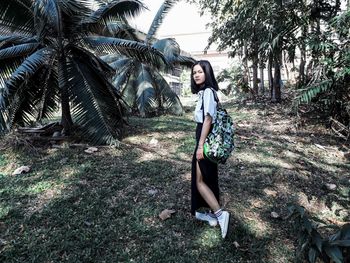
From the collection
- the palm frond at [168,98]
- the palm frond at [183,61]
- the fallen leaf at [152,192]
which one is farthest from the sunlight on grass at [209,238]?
the palm frond at [168,98]

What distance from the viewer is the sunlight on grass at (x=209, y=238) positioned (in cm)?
344

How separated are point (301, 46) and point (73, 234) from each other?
6.69 m

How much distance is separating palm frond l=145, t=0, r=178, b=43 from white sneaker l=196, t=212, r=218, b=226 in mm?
5895

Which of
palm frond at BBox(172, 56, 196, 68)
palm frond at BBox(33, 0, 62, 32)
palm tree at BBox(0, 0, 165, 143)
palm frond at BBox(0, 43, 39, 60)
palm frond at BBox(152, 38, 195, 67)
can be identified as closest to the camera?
palm frond at BBox(33, 0, 62, 32)

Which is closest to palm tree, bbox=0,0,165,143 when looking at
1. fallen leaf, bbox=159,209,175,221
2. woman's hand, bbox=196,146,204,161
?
fallen leaf, bbox=159,209,175,221

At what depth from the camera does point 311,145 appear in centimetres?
699

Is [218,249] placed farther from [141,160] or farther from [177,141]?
[177,141]

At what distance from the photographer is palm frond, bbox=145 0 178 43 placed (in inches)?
320

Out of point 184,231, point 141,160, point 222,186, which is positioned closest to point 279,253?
point 184,231

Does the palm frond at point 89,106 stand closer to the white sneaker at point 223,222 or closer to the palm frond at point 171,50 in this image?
the palm frond at point 171,50

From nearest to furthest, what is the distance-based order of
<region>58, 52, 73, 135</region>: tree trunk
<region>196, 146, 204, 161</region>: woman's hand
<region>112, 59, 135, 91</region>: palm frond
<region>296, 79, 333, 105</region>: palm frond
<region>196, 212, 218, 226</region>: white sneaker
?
<region>196, 146, 204, 161</region>: woman's hand → <region>196, 212, 218, 226</region>: white sneaker → <region>58, 52, 73, 135</region>: tree trunk → <region>296, 79, 333, 105</region>: palm frond → <region>112, 59, 135, 91</region>: palm frond

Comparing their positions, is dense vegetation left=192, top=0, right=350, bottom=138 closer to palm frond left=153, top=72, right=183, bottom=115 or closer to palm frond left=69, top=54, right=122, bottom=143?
palm frond left=153, top=72, right=183, bottom=115

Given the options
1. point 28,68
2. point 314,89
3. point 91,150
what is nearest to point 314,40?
point 314,89

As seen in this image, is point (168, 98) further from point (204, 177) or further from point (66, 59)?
point (204, 177)
